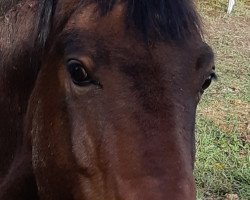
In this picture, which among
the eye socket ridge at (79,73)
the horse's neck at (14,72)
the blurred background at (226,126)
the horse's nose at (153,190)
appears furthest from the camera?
the blurred background at (226,126)

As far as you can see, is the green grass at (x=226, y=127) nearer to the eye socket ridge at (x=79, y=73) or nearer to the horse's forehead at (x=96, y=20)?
the horse's forehead at (x=96, y=20)

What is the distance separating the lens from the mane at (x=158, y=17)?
6.32 feet

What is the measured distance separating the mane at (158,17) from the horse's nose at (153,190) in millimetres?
473

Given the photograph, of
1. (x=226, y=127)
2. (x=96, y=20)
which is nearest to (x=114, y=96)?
(x=96, y=20)

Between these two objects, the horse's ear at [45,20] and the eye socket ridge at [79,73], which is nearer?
the eye socket ridge at [79,73]

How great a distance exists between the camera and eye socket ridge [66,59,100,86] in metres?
1.88

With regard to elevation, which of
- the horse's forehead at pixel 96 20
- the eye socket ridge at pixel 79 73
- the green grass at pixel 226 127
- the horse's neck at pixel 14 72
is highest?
the horse's forehead at pixel 96 20

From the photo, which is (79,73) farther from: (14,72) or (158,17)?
(14,72)

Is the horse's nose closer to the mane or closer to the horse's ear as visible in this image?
the mane

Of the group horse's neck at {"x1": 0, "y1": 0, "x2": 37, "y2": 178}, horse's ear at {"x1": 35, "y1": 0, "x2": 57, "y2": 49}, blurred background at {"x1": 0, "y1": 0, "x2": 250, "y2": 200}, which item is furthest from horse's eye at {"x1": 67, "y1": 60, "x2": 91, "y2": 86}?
blurred background at {"x1": 0, "y1": 0, "x2": 250, "y2": 200}

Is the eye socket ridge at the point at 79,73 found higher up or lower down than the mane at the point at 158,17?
lower down

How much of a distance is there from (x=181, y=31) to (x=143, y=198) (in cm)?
60

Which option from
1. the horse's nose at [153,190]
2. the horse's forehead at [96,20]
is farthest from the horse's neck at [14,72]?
the horse's nose at [153,190]

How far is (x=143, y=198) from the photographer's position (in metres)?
1.69
